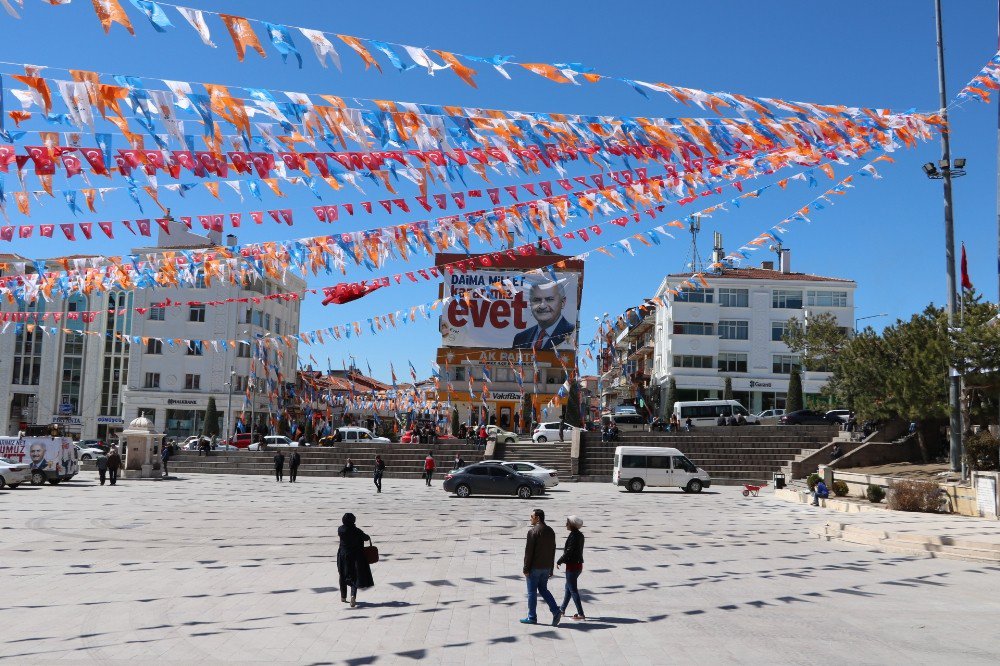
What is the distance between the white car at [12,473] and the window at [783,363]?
1917 inches

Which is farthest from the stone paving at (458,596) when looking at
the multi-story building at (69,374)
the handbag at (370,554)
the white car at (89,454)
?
the multi-story building at (69,374)

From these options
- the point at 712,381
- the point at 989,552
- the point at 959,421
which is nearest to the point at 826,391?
the point at 712,381

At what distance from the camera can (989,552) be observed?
1543cm

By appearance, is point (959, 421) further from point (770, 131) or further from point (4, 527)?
point (4, 527)

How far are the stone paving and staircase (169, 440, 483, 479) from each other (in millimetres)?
20622

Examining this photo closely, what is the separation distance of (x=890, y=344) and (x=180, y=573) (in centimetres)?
2983

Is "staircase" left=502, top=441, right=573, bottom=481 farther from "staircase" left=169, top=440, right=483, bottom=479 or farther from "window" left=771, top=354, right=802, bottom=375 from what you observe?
"window" left=771, top=354, right=802, bottom=375

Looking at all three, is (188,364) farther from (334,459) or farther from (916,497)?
(916,497)

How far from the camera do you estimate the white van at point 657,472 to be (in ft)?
109

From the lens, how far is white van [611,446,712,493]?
1305 inches

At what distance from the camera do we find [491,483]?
30406 mm

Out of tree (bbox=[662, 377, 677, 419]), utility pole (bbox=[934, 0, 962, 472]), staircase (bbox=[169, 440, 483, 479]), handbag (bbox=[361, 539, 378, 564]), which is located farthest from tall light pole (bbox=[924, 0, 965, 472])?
tree (bbox=[662, 377, 677, 419])

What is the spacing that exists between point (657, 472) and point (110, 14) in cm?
2830

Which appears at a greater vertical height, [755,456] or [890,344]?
[890,344]
